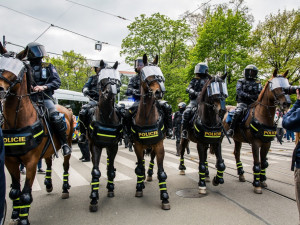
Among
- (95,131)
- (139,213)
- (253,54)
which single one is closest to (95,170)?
(95,131)

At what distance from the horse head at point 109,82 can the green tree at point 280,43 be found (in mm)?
22473

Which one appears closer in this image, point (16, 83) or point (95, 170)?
point (16, 83)

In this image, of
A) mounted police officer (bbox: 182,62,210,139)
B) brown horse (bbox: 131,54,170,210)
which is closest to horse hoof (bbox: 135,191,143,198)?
brown horse (bbox: 131,54,170,210)

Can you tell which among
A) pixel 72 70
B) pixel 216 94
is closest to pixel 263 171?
pixel 216 94

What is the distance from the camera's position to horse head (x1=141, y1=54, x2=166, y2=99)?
14.4 ft

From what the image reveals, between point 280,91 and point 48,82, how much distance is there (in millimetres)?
5222

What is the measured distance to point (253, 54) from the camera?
24.7m

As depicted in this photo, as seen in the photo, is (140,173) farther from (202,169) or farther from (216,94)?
(216,94)

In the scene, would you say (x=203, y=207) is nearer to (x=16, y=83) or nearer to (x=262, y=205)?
(x=262, y=205)

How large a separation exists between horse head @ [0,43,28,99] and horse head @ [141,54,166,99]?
2.14m

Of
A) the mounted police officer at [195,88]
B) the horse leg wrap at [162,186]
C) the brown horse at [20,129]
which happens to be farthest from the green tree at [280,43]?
the brown horse at [20,129]

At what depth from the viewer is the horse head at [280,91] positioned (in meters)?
5.24

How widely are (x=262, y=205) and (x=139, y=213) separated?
2510mm

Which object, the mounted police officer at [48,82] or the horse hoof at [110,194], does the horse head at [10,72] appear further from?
the horse hoof at [110,194]
